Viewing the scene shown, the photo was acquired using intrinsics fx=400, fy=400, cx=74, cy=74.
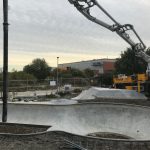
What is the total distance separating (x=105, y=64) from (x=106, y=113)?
103202mm

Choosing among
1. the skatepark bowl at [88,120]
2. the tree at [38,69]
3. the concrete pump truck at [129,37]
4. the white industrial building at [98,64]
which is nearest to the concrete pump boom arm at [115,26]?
the concrete pump truck at [129,37]

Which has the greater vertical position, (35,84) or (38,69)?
(38,69)

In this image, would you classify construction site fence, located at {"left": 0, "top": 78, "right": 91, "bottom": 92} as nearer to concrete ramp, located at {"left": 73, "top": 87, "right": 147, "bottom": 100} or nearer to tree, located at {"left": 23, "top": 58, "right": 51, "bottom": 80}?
concrete ramp, located at {"left": 73, "top": 87, "right": 147, "bottom": 100}

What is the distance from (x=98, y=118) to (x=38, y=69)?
8079cm

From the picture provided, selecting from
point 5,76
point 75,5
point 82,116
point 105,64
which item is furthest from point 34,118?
point 105,64

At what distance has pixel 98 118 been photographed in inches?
486

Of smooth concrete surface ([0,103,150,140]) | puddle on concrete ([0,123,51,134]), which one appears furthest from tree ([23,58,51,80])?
puddle on concrete ([0,123,51,134])

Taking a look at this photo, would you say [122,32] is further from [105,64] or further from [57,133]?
[105,64]

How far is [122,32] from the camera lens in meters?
28.0

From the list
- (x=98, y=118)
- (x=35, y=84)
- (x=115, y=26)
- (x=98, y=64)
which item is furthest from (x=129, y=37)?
(x=98, y=64)

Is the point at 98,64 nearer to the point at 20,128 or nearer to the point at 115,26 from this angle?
the point at 115,26

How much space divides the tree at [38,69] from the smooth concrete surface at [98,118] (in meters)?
78.0

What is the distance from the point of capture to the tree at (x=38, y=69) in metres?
91.2

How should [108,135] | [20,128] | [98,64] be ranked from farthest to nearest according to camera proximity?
[98,64]
[108,135]
[20,128]
